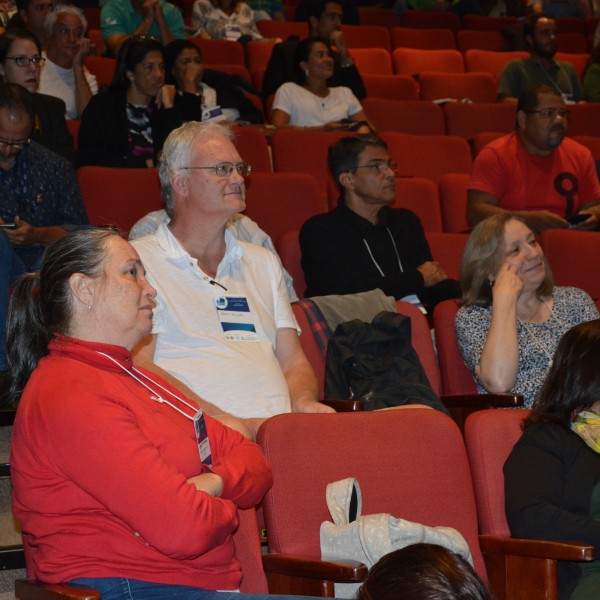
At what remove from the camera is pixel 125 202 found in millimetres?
4094

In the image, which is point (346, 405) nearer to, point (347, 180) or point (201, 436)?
point (201, 436)

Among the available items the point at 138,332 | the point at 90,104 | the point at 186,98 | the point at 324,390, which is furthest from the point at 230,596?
the point at 186,98

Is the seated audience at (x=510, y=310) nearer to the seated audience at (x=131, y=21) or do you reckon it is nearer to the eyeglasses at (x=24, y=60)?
the eyeglasses at (x=24, y=60)

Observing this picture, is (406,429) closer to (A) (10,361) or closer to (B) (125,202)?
(A) (10,361)

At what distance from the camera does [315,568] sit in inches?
80.0

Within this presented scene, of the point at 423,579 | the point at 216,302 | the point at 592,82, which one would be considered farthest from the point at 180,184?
the point at 592,82

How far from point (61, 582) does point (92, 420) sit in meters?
0.30

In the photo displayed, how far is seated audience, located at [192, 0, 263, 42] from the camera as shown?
24.0ft

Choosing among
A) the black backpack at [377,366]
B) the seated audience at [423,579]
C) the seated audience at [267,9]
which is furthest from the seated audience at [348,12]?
the seated audience at [423,579]

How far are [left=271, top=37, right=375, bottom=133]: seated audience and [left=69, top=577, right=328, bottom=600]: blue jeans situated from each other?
13.5 feet

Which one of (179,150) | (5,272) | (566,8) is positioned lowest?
(5,272)

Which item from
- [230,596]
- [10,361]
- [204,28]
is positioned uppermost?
[204,28]

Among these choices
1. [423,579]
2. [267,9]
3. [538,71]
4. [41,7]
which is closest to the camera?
[423,579]

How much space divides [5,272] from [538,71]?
4.83m
